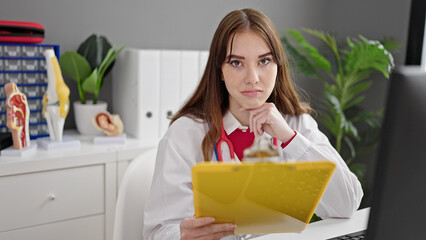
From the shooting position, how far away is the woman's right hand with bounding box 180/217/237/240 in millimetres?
836

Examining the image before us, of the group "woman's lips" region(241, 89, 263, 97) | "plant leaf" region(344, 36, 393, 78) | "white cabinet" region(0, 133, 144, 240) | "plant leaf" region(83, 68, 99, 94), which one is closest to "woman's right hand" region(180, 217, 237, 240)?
"woman's lips" region(241, 89, 263, 97)

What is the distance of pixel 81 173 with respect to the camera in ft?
6.06

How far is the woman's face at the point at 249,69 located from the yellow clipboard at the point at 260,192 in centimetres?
42

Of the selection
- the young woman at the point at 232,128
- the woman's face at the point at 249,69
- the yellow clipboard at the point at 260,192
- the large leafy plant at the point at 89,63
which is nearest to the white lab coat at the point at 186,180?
the young woman at the point at 232,128

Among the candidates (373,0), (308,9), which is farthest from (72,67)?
(373,0)

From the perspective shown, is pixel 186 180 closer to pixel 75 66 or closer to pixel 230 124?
pixel 230 124

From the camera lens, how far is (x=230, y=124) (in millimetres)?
1334

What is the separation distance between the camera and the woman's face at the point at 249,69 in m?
1.21

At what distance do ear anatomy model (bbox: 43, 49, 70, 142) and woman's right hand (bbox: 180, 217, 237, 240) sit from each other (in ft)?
3.81

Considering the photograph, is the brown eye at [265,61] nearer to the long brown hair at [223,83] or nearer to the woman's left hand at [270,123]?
the long brown hair at [223,83]

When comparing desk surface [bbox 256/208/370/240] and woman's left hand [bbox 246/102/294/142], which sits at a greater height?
woman's left hand [bbox 246/102/294/142]

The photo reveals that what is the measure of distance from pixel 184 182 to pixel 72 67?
112 centimetres

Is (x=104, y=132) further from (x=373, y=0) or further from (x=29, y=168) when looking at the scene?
(x=373, y=0)

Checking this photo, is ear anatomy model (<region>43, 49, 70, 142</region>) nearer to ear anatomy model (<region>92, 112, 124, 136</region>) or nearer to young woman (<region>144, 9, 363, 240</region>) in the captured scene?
ear anatomy model (<region>92, 112, 124, 136</region>)
